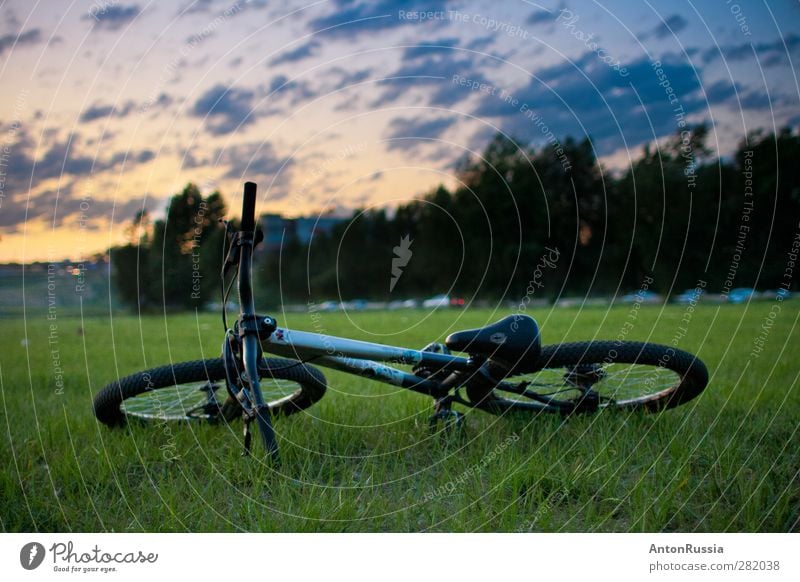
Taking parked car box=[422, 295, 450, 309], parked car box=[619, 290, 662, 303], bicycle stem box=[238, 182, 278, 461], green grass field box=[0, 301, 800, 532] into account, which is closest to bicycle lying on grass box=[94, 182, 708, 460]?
bicycle stem box=[238, 182, 278, 461]

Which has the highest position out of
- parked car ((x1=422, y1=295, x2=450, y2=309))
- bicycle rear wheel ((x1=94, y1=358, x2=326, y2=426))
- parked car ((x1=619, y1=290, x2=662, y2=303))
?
parked car ((x1=422, y1=295, x2=450, y2=309))

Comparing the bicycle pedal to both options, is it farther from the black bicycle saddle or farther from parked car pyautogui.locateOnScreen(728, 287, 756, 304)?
parked car pyautogui.locateOnScreen(728, 287, 756, 304)

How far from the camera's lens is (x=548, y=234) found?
11.6 feet

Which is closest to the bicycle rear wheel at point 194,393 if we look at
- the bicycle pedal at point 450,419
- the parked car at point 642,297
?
the bicycle pedal at point 450,419

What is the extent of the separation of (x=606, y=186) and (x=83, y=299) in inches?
117

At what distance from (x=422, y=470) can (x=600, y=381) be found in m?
1.10

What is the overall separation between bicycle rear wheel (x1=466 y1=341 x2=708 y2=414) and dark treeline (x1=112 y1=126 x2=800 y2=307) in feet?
1.90

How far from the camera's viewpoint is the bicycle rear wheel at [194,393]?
281cm

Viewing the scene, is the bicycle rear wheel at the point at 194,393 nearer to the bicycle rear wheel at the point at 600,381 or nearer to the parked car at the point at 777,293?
the bicycle rear wheel at the point at 600,381

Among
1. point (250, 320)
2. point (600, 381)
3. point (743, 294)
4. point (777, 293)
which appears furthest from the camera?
point (743, 294)

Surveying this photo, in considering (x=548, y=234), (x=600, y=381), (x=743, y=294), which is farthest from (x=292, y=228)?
(x=743, y=294)

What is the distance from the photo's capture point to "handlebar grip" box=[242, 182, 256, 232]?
2.40 metres

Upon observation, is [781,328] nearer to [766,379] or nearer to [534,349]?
[766,379]

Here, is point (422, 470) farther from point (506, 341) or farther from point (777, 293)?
point (777, 293)
